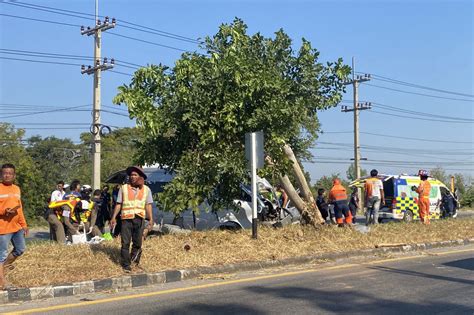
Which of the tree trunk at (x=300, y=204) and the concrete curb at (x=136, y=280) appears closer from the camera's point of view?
the concrete curb at (x=136, y=280)

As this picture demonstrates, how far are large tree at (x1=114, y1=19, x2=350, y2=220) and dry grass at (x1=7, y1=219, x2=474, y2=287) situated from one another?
3.44 ft

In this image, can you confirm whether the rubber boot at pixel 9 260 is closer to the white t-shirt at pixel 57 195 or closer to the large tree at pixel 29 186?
the white t-shirt at pixel 57 195

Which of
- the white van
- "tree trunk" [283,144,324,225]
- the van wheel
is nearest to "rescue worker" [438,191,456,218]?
the white van

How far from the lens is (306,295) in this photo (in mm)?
7824

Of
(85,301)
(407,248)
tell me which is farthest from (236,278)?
(407,248)

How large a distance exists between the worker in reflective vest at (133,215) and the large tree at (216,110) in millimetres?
2166

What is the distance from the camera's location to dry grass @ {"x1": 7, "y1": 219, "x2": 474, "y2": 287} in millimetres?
8469

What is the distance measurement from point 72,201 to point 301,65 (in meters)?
6.18

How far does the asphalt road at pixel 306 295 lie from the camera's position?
6.99m

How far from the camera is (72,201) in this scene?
13516 mm

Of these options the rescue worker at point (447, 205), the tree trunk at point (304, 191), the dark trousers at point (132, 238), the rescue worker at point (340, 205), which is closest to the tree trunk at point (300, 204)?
the tree trunk at point (304, 191)

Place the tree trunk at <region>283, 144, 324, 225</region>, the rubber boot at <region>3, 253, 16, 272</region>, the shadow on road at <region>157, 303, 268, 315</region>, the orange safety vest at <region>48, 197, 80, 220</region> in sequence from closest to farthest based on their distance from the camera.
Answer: the shadow on road at <region>157, 303, 268, 315</region>, the rubber boot at <region>3, 253, 16, 272</region>, the tree trunk at <region>283, 144, 324, 225</region>, the orange safety vest at <region>48, 197, 80, 220</region>

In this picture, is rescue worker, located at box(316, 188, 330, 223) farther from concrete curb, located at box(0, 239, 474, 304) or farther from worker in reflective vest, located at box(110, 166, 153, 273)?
worker in reflective vest, located at box(110, 166, 153, 273)

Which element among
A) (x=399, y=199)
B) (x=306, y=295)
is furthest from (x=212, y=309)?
(x=399, y=199)
